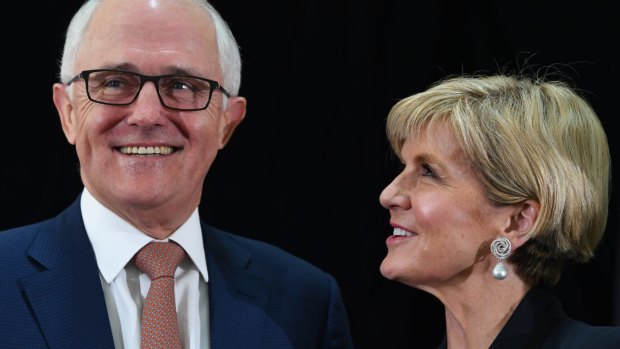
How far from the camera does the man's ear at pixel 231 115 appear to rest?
251 centimetres

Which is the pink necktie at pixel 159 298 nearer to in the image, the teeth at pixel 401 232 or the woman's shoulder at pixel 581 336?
the teeth at pixel 401 232

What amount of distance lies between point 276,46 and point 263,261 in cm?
93

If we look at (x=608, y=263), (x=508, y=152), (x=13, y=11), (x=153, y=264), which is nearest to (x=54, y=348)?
(x=153, y=264)

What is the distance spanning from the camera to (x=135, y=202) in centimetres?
227

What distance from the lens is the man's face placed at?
228 centimetres

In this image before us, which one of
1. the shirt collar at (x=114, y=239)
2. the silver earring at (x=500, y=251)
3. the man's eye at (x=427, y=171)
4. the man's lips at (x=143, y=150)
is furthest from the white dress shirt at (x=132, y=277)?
the silver earring at (x=500, y=251)

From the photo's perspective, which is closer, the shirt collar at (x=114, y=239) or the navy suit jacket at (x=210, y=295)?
the navy suit jacket at (x=210, y=295)

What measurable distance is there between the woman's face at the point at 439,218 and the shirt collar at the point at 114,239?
46 cm

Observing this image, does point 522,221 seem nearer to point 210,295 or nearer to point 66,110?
point 210,295

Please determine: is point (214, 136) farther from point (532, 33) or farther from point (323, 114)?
point (532, 33)

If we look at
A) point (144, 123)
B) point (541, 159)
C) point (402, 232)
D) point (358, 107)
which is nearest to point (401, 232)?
point (402, 232)

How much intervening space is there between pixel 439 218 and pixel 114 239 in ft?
2.42

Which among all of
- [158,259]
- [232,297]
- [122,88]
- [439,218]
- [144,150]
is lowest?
[232,297]

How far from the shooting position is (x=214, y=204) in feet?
10.7
